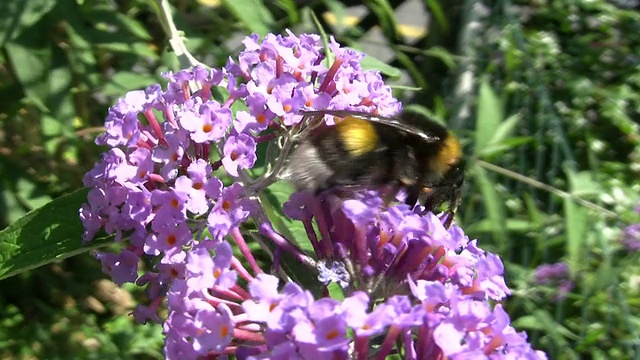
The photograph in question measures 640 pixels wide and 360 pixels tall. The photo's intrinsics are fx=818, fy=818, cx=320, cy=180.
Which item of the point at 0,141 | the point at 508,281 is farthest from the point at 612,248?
the point at 0,141

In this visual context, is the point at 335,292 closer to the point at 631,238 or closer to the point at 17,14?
the point at 17,14

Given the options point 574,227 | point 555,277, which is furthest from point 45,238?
point 555,277

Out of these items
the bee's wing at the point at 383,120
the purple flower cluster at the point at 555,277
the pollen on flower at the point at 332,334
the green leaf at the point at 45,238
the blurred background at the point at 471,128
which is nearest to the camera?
the pollen on flower at the point at 332,334

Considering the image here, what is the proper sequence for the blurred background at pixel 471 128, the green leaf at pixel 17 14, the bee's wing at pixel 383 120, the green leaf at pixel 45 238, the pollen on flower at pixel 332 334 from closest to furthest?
1. the pollen on flower at pixel 332 334
2. the bee's wing at pixel 383 120
3. the green leaf at pixel 45 238
4. the green leaf at pixel 17 14
5. the blurred background at pixel 471 128

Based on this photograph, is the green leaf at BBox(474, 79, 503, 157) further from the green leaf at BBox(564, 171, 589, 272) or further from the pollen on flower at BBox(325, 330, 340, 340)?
the pollen on flower at BBox(325, 330, 340, 340)

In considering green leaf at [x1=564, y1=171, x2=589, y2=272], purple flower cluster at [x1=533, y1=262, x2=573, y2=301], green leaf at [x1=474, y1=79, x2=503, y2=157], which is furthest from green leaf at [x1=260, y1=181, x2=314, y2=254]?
purple flower cluster at [x1=533, y1=262, x2=573, y2=301]

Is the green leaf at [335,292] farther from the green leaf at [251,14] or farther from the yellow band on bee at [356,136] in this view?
the green leaf at [251,14]

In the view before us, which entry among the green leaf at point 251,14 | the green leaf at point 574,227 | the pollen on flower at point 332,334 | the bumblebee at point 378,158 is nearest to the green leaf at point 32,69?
the green leaf at point 251,14
